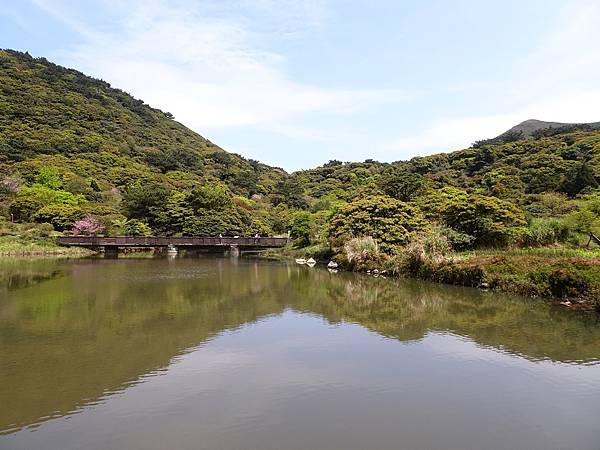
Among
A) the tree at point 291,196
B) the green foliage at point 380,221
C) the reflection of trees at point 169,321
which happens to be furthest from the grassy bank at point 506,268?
the tree at point 291,196

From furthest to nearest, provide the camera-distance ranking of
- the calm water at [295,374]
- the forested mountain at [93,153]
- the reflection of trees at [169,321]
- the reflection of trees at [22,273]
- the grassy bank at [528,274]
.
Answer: the forested mountain at [93,153]
the reflection of trees at [22,273]
the grassy bank at [528,274]
the reflection of trees at [169,321]
the calm water at [295,374]

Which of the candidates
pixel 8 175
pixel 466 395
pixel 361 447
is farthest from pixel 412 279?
pixel 8 175

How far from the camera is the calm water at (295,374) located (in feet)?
22.4

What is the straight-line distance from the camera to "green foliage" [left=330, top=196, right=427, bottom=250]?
3044 cm

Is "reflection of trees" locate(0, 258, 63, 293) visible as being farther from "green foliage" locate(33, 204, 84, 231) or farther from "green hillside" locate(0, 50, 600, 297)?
"green foliage" locate(33, 204, 84, 231)

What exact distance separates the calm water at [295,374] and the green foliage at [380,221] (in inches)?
477

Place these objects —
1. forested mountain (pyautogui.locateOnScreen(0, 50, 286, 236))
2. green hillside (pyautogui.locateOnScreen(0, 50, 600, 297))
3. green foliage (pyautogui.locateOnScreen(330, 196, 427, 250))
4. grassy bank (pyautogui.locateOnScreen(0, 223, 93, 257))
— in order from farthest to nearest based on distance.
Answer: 1. forested mountain (pyautogui.locateOnScreen(0, 50, 286, 236))
2. grassy bank (pyautogui.locateOnScreen(0, 223, 93, 257))
3. green foliage (pyautogui.locateOnScreen(330, 196, 427, 250))
4. green hillside (pyautogui.locateOnScreen(0, 50, 600, 297))

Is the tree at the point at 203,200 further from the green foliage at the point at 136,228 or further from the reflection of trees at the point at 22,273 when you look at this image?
the reflection of trees at the point at 22,273

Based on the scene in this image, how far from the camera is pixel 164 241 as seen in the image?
154 feet

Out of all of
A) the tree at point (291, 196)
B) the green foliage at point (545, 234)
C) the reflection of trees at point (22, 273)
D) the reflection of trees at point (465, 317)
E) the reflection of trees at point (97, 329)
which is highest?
the tree at point (291, 196)

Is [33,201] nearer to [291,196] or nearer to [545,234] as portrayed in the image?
[291,196]

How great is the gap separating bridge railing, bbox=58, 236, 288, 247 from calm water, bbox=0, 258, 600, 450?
2765 centimetres

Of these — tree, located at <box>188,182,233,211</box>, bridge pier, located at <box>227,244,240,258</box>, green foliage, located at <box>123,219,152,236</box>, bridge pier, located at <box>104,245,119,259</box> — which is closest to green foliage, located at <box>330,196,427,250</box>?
bridge pier, located at <box>227,244,240,258</box>

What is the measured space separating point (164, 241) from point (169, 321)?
33.7m
